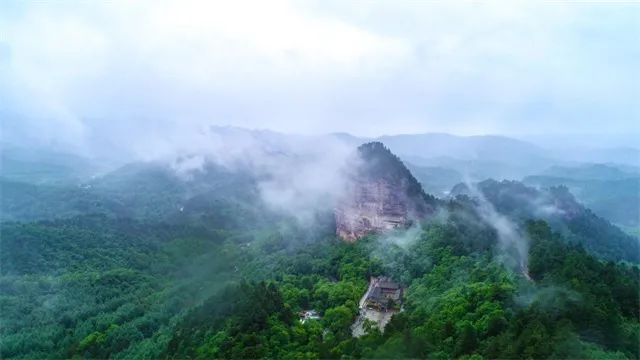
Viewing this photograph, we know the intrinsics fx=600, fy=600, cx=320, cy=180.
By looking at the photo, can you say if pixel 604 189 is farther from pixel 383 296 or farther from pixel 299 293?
pixel 299 293

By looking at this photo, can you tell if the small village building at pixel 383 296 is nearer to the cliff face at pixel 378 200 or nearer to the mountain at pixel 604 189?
the cliff face at pixel 378 200

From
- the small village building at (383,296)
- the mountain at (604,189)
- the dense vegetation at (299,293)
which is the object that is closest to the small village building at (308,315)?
the dense vegetation at (299,293)

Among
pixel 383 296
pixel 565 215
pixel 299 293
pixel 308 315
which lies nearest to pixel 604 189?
pixel 565 215

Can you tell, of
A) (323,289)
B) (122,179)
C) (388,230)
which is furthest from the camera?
(122,179)

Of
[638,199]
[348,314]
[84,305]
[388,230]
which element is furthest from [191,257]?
[638,199]

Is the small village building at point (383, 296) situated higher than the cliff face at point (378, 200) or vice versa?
the cliff face at point (378, 200)

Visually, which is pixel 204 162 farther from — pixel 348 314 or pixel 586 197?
pixel 348 314

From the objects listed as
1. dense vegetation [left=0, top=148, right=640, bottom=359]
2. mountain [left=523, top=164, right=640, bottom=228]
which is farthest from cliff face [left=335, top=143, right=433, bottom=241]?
mountain [left=523, top=164, right=640, bottom=228]
